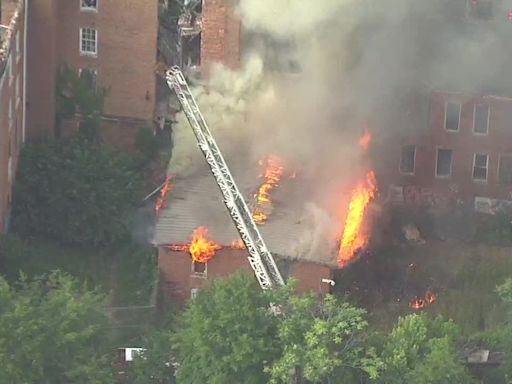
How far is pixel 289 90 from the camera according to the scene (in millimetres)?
45500

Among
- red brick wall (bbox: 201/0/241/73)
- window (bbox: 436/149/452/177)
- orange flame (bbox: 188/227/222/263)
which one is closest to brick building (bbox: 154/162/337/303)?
orange flame (bbox: 188/227/222/263)

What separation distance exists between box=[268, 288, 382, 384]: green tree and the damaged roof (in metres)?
5.67

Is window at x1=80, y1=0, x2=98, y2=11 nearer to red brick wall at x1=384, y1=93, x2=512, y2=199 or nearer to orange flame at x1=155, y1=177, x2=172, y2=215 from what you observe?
orange flame at x1=155, y1=177, x2=172, y2=215

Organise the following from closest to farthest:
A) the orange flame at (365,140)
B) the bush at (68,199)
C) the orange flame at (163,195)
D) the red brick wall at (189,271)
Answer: the red brick wall at (189,271) < the orange flame at (163,195) < the bush at (68,199) < the orange flame at (365,140)

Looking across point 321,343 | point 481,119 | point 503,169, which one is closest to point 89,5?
point 481,119

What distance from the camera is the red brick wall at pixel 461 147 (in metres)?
45.6

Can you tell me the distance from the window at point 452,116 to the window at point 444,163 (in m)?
0.69

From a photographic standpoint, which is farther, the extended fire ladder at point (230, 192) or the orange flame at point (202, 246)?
the orange flame at point (202, 246)

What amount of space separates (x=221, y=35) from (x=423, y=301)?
9.83 meters

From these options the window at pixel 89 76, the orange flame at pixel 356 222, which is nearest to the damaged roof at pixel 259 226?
the orange flame at pixel 356 222

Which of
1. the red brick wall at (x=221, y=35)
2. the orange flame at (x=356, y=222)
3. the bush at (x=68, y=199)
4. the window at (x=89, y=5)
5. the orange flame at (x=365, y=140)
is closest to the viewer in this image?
the orange flame at (x=356, y=222)

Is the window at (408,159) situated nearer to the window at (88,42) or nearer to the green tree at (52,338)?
the window at (88,42)

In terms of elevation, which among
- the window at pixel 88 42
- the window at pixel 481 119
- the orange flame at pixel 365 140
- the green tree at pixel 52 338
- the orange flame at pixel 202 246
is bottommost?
the green tree at pixel 52 338

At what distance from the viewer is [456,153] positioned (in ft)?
151
